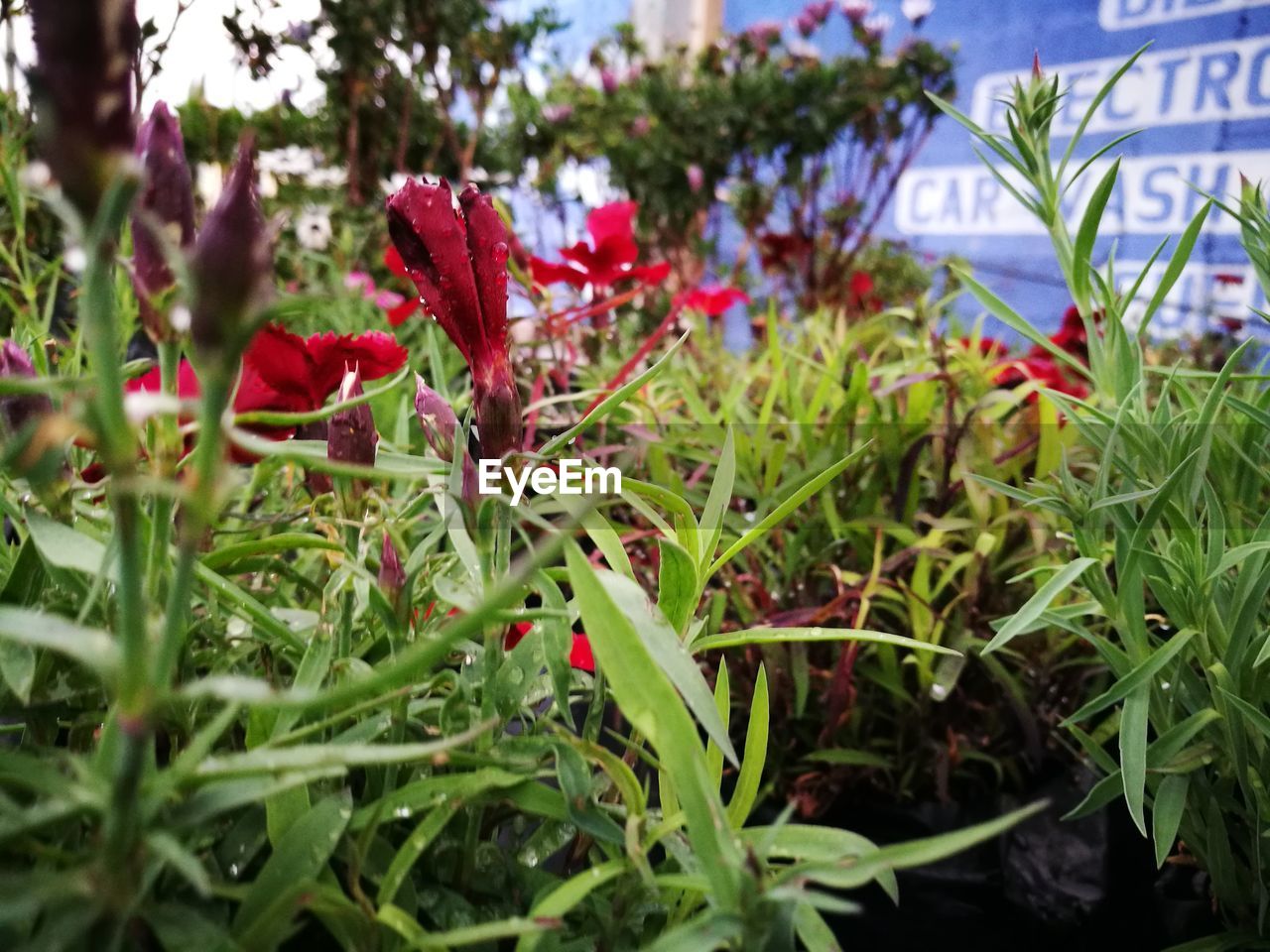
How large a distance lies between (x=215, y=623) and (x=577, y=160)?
199cm

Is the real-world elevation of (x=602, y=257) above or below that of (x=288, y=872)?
above

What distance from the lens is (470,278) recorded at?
0.96ft

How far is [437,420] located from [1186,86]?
2.17 m

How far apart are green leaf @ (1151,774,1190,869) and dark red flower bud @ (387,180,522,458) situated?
300 mm

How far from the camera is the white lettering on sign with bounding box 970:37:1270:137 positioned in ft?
5.75

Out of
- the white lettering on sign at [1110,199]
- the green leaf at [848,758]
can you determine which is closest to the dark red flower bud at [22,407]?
the green leaf at [848,758]

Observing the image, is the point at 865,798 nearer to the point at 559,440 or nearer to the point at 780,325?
the point at 559,440

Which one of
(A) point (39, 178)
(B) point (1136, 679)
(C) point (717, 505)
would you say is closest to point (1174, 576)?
(B) point (1136, 679)

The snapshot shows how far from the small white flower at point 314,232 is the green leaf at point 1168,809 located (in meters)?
1.65

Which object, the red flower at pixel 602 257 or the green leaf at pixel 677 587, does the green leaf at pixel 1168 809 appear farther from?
the red flower at pixel 602 257

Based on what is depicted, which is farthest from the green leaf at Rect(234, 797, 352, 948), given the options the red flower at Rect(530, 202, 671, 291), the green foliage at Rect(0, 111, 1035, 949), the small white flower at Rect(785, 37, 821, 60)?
the small white flower at Rect(785, 37, 821, 60)

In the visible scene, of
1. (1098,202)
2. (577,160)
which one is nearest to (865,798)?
(1098,202)

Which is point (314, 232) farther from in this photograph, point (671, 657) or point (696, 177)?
point (671, 657)

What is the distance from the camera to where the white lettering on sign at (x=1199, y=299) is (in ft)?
5.81
